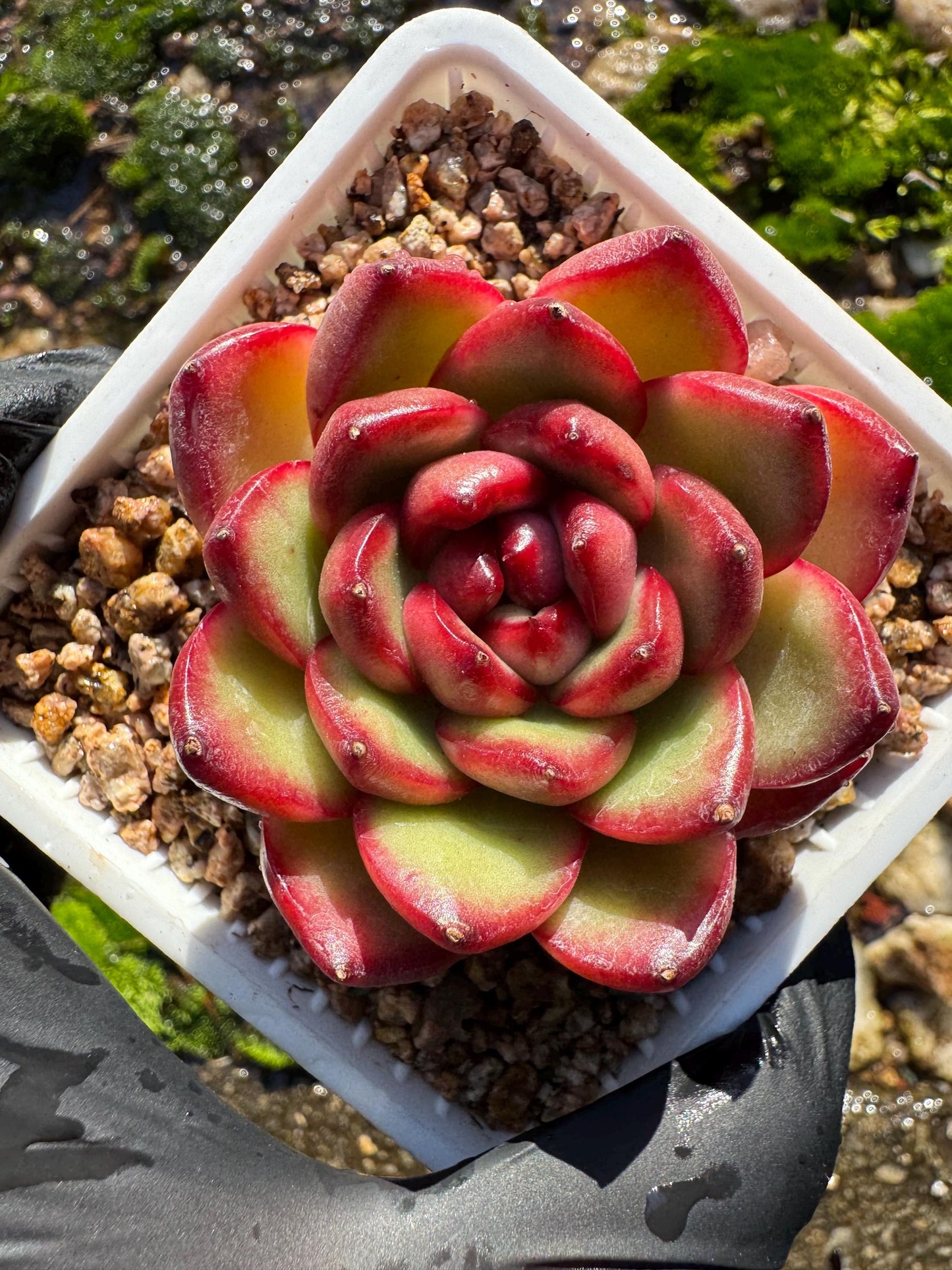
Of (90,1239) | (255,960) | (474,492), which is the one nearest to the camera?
(474,492)

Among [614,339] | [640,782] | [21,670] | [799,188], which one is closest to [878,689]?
[640,782]

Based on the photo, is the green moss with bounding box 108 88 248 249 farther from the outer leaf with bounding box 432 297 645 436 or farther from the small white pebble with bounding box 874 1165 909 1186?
the small white pebble with bounding box 874 1165 909 1186

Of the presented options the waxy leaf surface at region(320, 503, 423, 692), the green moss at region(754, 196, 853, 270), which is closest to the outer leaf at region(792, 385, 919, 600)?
the waxy leaf surface at region(320, 503, 423, 692)

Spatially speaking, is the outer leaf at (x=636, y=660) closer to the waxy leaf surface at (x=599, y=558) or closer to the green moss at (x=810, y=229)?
the waxy leaf surface at (x=599, y=558)

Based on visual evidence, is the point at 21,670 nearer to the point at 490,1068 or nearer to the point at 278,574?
the point at 278,574

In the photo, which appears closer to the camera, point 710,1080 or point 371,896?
point 371,896

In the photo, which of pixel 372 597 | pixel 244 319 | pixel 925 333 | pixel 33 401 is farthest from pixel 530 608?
pixel 925 333
